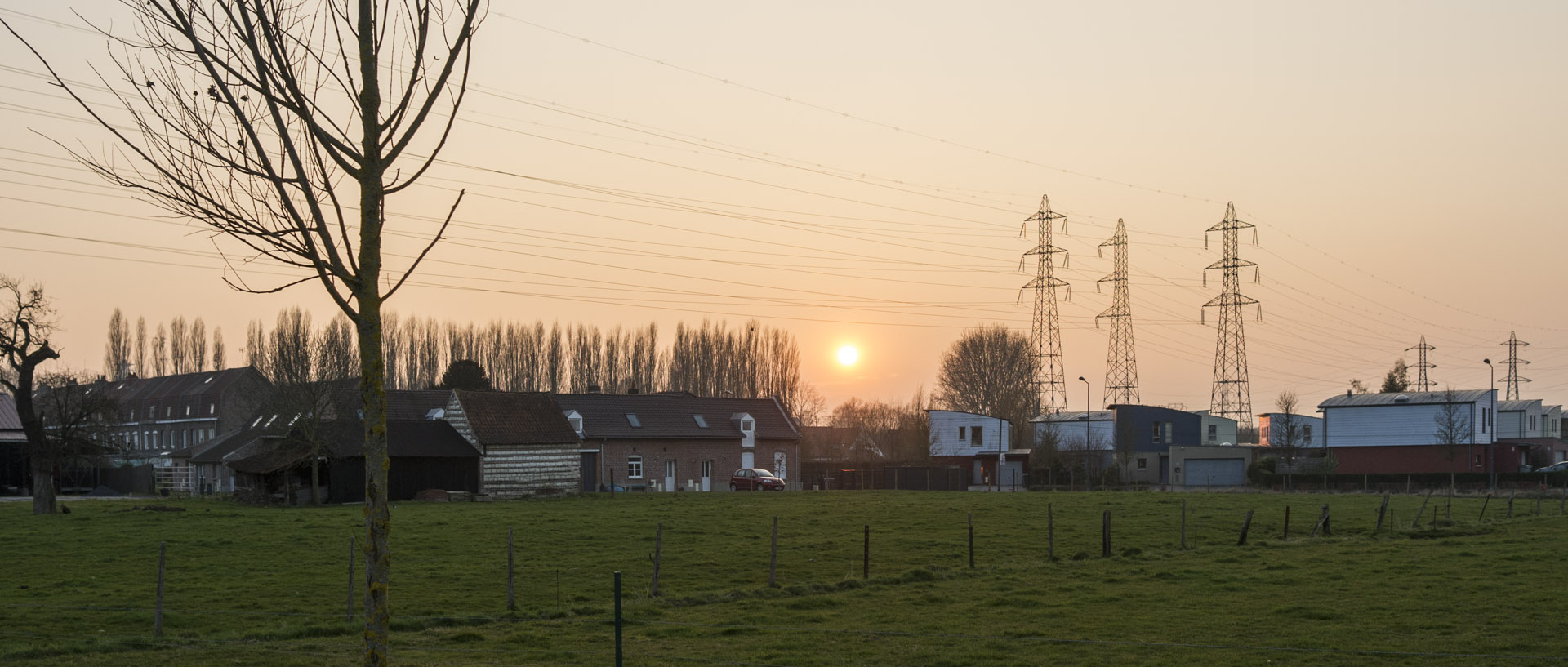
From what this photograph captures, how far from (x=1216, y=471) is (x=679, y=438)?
37.9 metres

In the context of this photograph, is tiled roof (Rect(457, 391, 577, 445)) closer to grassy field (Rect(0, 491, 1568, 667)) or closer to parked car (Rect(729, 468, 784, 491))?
parked car (Rect(729, 468, 784, 491))

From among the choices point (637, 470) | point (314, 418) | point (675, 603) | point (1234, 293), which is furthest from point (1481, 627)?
point (1234, 293)

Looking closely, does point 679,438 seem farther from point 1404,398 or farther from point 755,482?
point 1404,398

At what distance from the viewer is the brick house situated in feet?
215

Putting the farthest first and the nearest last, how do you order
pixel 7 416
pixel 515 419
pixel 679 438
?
pixel 7 416
pixel 679 438
pixel 515 419

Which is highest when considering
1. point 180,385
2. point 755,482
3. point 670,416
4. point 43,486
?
point 180,385

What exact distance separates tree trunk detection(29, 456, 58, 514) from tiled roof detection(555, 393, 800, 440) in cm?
2686

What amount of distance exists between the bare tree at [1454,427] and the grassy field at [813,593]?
129ft

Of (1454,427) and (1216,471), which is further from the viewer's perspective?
(1216,471)

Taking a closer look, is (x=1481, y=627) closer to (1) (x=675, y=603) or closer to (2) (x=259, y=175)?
(1) (x=675, y=603)

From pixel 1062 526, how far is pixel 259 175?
31.7 metres

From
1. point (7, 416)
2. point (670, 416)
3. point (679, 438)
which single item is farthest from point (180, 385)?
point (679, 438)

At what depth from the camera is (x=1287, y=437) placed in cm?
7594

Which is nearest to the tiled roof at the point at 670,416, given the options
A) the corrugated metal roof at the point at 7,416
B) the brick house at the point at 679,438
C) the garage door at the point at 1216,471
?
the brick house at the point at 679,438
